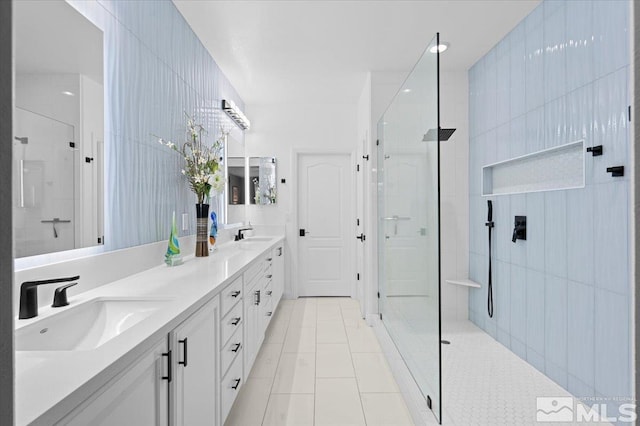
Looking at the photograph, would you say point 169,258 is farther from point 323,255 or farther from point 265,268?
point 323,255

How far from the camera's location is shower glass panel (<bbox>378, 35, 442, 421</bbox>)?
192 centimetres

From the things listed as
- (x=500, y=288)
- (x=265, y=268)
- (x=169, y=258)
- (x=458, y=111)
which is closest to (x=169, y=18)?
(x=169, y=258)

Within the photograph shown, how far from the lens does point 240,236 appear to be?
4.07m

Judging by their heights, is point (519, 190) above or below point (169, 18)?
below

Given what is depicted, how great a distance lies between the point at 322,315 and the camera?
165 inches

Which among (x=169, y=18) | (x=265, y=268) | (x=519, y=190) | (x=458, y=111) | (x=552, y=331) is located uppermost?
(x=169, y=18)

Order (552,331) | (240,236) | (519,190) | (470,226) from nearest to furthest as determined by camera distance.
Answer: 1. (552,331)
2. (519,190)
3. (470,226)
4. (240,236)

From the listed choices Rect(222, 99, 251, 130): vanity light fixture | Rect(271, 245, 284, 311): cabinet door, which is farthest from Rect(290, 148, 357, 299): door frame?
Rect(222, 99, 251, 130): vanity light fixture

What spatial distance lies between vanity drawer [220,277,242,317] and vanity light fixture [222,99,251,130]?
2.26 metres

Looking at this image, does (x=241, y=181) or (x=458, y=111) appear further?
(x=241, y=181)

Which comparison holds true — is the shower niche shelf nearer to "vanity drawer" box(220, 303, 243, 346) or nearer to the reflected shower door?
"vanity drawer" box(220, 303, 243, 346)

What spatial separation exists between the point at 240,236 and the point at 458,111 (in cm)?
273

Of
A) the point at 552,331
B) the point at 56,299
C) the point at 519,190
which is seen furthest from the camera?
the point at 519,190

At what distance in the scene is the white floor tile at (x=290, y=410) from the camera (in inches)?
81.4
